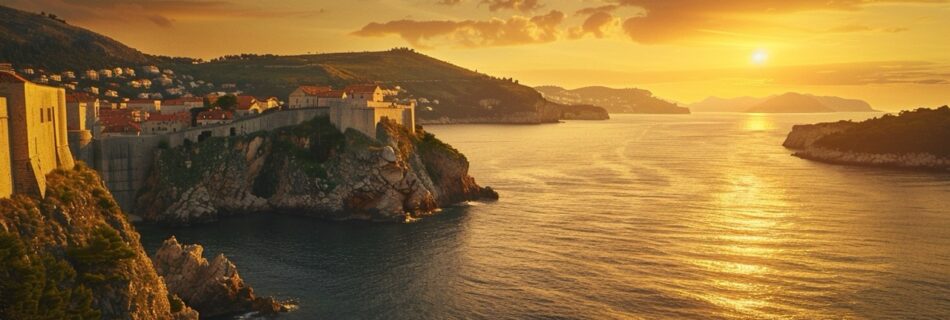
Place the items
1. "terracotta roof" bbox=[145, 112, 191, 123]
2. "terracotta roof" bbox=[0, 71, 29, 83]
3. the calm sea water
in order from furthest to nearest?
1. "terracotta roof" bbox=[145, 112, 191, 123]
2. the calm sea water
3. "terracotta roof" bbox=[0, 71, 29, 83]

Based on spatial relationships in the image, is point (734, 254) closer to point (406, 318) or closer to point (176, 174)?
point (406, 318)

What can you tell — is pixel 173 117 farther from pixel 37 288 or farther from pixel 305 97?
pixel 37 288

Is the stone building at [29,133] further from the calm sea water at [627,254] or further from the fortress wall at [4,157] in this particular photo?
the calm sea water at [627,254]

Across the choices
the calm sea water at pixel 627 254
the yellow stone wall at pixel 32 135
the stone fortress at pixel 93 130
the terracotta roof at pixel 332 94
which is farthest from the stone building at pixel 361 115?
the yellow stone wall at pixel 32 135

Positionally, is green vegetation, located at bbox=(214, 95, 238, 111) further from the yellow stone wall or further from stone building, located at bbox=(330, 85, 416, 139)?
the yellow stone wall

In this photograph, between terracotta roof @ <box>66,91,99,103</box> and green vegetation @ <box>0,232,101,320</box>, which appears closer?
green vegetation @ <box>0,232,101,320</box>

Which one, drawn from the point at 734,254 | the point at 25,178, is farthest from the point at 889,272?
the point at 25,178

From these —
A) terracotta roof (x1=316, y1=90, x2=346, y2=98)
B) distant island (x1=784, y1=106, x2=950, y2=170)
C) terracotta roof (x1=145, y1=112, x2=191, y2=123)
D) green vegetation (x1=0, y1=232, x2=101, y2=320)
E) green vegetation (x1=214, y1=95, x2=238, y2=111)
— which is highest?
terracotta roof (x1=316, y1=90, x2=346, y2=98)

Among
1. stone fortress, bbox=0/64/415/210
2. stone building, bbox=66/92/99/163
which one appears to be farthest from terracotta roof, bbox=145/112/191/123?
stone building, bbox=66/92/99/163
